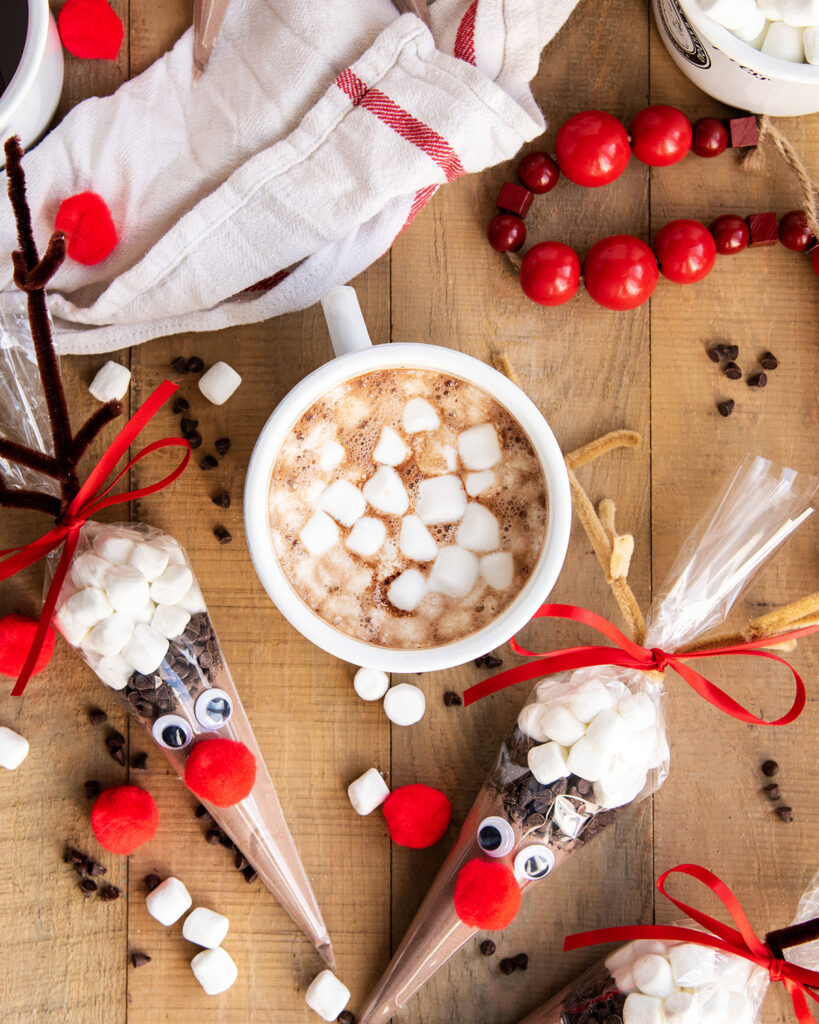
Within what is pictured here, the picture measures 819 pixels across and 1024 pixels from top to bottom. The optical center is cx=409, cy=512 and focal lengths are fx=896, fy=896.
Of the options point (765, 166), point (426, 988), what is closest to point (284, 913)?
point (426, 988)

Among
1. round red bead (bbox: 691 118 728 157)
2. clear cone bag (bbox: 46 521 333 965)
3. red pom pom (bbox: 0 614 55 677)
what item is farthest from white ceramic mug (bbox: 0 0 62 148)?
round red bead (bbox: 691 118 728 157)

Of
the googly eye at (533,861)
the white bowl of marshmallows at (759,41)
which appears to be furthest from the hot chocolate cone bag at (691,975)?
the white bowl of marshmallows at (759,41)

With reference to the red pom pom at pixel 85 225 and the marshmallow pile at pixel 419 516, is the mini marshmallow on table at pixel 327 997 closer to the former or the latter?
the marshmallow pile at pixel 419 516

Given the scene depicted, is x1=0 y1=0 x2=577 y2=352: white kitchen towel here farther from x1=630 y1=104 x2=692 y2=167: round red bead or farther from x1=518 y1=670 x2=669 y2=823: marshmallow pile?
x1=518 y1=670 x2=669 y2=823: marshmallow pile

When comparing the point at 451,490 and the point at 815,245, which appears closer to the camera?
the point at 451,490

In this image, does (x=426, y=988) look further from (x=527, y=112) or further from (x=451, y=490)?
(x=527, y=112)

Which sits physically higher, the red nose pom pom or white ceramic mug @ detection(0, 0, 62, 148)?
white ceramic mug @ detection(0, 0, 62, 148)
